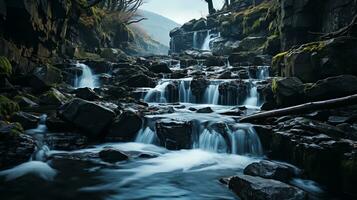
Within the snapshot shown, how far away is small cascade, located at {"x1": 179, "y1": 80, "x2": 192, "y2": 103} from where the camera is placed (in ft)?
64.2

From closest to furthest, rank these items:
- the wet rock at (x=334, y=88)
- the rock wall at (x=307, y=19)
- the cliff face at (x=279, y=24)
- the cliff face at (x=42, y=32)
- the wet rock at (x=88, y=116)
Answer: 1. the wet rock at (x=88, y=116)
2. the wet rock at (x=334, y=88)
3. the cliff face at (x=42, y=32)
4. the rock wall at (x=307, y=19)
5. the cliff face at (x=279, y=24)

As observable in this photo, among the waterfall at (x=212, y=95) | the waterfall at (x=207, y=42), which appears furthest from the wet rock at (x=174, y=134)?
the waterfall at (x=207, y=42)

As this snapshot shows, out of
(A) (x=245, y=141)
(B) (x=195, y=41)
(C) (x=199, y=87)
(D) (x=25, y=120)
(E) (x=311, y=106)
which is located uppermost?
(B) (x=195, y=41)

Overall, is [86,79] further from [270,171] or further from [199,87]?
[270,171]

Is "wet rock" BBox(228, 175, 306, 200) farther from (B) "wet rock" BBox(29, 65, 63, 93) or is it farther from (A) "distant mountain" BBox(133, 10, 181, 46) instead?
(A) "distant mountain" BBox(133, 10, 181, 46)

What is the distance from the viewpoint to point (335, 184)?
7.69 meters

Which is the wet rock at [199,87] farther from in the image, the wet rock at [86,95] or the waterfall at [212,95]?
the wet rock at [86,95]

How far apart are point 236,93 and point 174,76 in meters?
→ 5.56

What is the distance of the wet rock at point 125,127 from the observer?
11.6m

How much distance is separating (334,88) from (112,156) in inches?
303

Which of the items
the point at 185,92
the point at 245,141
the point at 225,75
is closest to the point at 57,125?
the point at 245,141

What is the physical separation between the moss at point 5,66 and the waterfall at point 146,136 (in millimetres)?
7540

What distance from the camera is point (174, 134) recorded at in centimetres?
1125

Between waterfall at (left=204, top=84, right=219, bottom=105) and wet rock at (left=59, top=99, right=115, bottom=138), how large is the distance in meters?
8.37
